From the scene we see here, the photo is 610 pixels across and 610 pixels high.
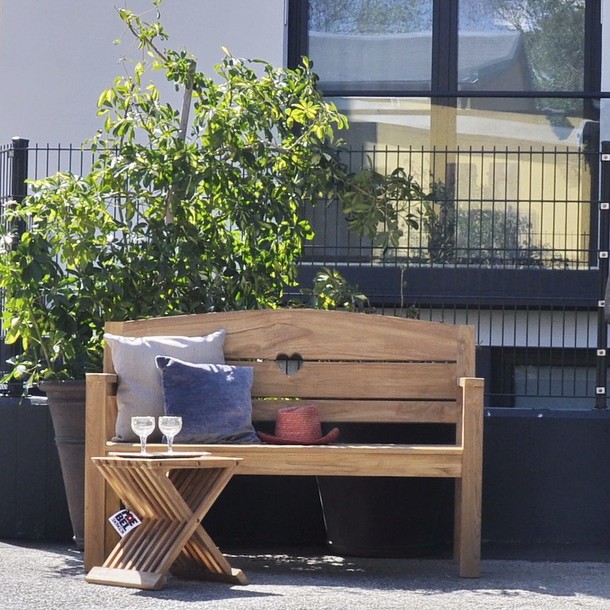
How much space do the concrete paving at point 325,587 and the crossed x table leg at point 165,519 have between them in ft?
0.26

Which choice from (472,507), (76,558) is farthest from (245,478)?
(472,507)

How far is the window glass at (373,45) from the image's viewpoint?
9.12m

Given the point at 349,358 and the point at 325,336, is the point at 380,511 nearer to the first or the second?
the point at 349,358

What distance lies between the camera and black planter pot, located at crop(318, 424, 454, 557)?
5961mm

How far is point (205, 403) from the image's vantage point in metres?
5.59

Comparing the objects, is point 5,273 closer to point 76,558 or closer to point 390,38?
point 76,558

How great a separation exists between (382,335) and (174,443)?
1.09 metres

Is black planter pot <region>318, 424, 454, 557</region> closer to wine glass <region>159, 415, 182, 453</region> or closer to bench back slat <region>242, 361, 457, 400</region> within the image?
bench back slat <region>242, 361, 457, 400</region>

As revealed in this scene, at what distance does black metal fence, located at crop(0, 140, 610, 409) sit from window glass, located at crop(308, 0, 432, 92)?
2.12 feet

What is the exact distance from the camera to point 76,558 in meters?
5.89

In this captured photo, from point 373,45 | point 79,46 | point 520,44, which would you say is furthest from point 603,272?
point 79,46

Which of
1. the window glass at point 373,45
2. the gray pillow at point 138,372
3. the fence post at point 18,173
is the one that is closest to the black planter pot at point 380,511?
the gray pillow at point 138,372

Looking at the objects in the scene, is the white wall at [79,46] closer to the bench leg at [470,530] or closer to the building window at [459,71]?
the building window at [459,71]

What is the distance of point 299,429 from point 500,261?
2.22m
